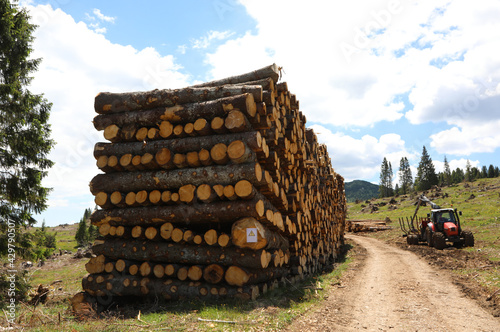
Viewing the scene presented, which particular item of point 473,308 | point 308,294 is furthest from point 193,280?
point 473,308

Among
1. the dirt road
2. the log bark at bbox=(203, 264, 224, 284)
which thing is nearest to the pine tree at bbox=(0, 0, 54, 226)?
the log bark at bbox=(203, 264, 224, 284)

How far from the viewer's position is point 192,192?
24.4 feet

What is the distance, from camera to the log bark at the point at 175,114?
730cm

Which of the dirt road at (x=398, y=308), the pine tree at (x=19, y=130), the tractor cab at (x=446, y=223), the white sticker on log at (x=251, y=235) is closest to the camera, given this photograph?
the dirt road at (x=398, y=308)

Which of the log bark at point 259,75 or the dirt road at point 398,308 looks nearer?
the dirt road at point 398,308

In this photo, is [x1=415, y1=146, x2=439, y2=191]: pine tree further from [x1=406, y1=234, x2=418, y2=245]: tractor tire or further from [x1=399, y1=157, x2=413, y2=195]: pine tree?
[x1=406, y1=234, x2=418, y2=245]: tractor tire

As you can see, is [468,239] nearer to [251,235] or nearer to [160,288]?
[251,235]

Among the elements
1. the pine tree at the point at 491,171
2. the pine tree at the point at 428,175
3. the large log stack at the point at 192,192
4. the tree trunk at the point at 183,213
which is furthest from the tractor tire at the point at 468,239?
the pine tree at the point at 491,171

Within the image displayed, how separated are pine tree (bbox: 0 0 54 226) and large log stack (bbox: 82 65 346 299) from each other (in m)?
5.84

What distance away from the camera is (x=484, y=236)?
63.0 feet

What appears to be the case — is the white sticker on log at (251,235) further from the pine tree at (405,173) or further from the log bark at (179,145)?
the pine tree at (405,173)

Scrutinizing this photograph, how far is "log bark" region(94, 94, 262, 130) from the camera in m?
7.30

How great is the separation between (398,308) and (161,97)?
7.88 m

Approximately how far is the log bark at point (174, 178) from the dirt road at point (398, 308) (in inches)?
→ 128
